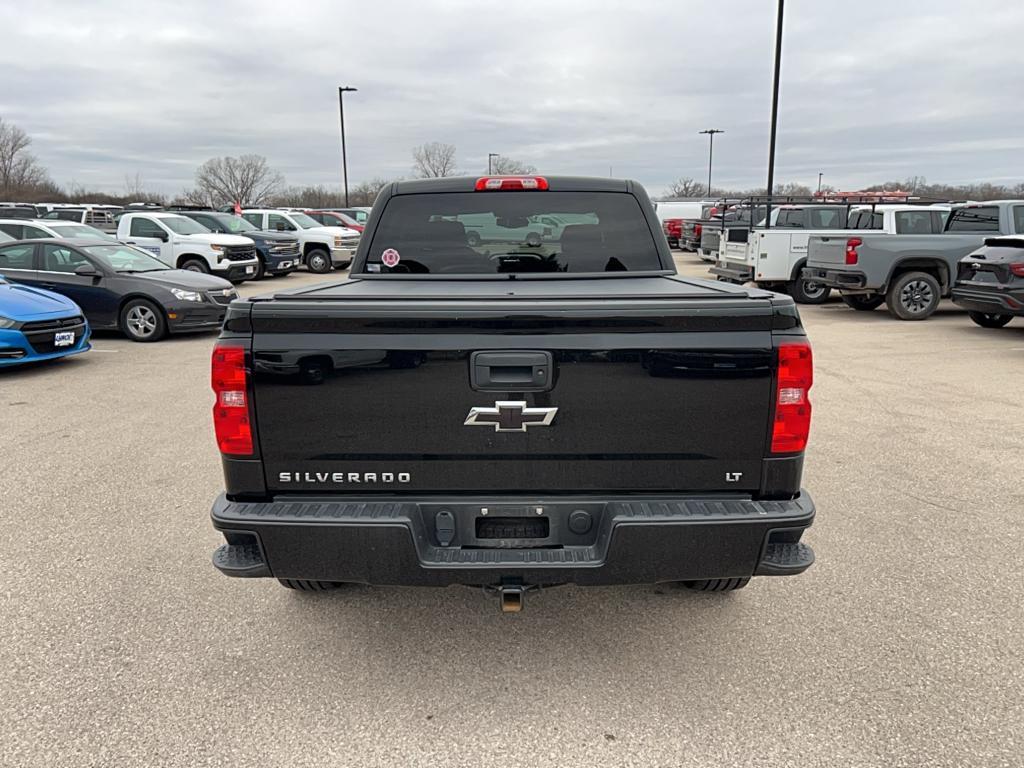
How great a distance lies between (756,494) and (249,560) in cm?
187

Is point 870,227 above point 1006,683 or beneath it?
above

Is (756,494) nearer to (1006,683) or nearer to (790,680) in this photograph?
(790,680)

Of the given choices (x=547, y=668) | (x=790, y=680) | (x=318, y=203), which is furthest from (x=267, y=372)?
(x=318, y=203)

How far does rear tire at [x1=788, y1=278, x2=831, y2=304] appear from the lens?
1532 cm

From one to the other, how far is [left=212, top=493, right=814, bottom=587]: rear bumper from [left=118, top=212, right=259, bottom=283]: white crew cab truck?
15.6 m

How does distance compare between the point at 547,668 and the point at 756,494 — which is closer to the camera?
the point at 756,494

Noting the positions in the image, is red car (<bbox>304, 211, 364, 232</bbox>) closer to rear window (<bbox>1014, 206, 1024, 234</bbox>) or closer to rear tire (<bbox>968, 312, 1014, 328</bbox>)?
rear window (<bbox>1014, 206, 1024, 234</bbox>)

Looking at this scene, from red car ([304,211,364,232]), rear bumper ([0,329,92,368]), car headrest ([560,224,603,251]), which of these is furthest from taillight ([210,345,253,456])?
red car ([304,211,364,232])

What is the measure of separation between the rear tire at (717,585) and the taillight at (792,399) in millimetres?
998

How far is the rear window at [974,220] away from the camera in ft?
43.0

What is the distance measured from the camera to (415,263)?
4.05m

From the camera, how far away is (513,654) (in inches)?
123

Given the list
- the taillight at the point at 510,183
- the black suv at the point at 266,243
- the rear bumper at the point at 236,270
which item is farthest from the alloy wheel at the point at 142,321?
the black suv at the point at 266,243

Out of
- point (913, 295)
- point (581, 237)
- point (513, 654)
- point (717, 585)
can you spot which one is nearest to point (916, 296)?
point (913, 295)
